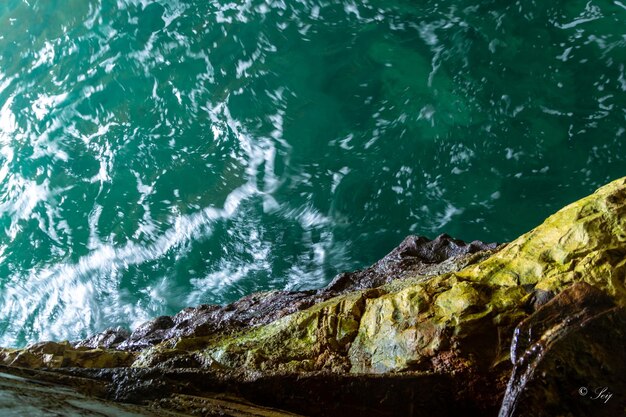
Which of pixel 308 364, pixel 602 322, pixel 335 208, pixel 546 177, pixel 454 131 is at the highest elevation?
pixel 454 131

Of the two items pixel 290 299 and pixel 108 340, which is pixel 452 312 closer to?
pixel 290 299

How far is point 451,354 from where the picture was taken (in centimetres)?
319

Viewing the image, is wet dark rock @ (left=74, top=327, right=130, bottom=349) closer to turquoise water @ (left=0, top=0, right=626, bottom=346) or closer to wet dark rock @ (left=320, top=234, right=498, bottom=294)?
wet dark rock @ (left=320, top=234, right=498, bottom=294)

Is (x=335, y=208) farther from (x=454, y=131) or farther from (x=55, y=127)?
(x=55, y=127)

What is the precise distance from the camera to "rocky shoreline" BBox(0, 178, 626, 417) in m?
2.76

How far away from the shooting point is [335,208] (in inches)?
371

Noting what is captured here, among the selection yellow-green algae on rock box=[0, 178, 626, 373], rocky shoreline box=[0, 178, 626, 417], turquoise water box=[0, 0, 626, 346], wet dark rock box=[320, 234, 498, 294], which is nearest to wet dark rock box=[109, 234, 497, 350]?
wet dark rock box=[320, 234, 498, 294]

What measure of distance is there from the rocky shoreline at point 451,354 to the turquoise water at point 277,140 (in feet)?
17.3

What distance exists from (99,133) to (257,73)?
15.2 feet

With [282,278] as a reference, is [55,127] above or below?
above

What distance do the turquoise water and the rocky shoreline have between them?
5277mm

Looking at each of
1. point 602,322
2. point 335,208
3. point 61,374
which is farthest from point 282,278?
point 602,322

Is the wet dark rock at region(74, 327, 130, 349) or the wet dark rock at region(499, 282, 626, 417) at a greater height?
the wet dark rock at region(499, 282, 626, 417)

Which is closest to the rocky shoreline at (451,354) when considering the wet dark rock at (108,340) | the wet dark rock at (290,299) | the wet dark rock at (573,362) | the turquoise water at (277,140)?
the wet dark rock at (573,362)
